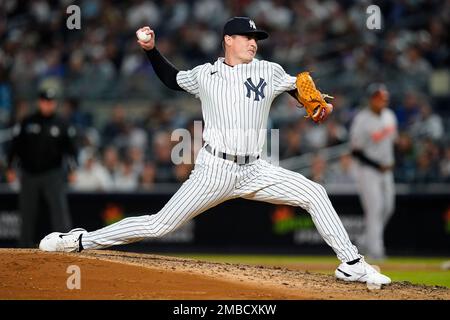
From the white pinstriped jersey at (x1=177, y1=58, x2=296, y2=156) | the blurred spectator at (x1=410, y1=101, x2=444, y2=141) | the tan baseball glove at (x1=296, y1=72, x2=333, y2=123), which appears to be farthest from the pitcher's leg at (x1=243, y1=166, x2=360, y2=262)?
the blurred spectator at (x1=410, y1=101, x2=444, y2=141)

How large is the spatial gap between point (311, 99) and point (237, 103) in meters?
0.59

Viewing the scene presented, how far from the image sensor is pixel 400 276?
996 cm

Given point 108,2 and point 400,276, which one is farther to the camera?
point 108,2

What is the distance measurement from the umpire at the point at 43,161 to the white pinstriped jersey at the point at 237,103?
4910 millimetres

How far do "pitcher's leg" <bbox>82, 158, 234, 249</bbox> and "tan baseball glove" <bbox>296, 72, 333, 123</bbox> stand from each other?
821 mm

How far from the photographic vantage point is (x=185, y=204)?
6758 millimetres

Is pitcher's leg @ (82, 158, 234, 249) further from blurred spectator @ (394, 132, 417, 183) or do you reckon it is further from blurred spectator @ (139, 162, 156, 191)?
blurred spectator @ (394, 132, 417, 183)

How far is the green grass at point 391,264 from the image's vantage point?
9.80m

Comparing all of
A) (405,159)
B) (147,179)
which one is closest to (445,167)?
(405,159)

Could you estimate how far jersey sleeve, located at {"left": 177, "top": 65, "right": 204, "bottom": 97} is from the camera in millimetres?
6934

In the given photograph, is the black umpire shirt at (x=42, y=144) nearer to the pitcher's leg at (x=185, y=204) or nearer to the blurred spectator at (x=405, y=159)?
the pitcher's leg at (x=185, y=204)
